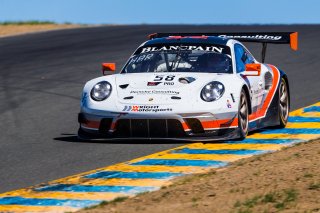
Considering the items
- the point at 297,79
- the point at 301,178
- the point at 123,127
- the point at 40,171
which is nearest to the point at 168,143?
the point at 123,127

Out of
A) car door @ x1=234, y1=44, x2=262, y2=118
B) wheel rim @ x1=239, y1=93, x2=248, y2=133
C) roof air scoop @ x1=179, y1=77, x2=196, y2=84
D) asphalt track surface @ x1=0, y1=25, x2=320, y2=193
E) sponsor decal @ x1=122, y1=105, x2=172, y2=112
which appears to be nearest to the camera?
asphalt track surface @ x1=0, y1=25, x2=320, y2=193

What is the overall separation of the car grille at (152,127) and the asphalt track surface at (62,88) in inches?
5.2

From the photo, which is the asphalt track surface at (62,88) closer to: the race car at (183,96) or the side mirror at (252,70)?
the race car at (183,96)

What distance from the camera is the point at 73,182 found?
8.94 metres

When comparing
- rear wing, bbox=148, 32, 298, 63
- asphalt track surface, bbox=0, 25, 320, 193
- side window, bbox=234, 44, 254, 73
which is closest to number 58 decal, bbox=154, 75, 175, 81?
asphalt track surface, bbox=0, 25, 320, 193

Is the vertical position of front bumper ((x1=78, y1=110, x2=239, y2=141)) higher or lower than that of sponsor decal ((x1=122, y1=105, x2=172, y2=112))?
lower

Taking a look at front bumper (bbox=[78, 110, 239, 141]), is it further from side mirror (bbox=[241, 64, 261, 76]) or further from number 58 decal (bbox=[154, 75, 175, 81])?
side mirror (bbox=[241, 64, 261, 76])

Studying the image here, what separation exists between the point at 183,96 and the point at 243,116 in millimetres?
877

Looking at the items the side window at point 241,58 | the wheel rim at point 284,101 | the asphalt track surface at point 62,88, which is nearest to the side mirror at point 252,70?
the side window at point 241,58

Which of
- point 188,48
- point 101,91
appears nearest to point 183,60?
point 188,48

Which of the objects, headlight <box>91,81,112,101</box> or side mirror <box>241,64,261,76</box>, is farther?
side mirror <box>241,64,261,76</box>

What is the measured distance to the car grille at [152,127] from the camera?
11156mm

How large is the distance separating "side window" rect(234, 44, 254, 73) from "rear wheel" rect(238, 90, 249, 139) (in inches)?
A: 20.1

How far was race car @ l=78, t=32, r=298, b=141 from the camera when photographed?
11.2 metres
